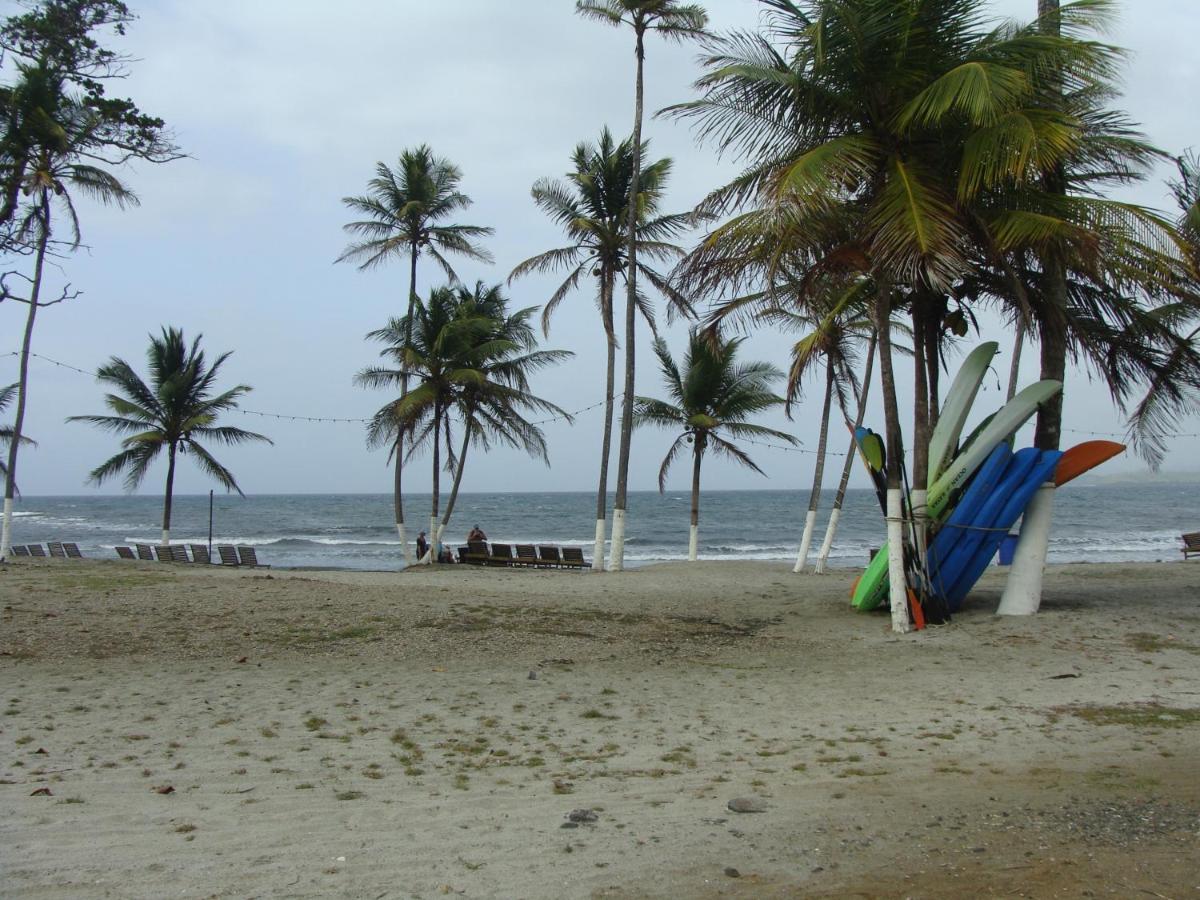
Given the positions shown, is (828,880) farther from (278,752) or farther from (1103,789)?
(278,752)

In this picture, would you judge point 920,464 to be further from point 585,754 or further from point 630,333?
point 630,333

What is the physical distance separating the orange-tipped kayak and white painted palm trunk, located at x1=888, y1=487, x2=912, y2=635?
84.7 inches

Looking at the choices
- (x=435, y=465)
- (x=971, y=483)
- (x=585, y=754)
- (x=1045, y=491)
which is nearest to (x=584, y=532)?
(x=435, y=465)

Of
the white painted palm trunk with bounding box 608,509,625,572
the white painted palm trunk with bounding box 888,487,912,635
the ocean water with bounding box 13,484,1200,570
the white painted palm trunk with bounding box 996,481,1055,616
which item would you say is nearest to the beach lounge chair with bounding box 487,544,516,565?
the white painted palm trunk with bounding box 608,509,625,572

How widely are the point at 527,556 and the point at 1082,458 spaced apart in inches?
611

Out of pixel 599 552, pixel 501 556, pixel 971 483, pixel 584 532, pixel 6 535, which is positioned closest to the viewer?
pixel 971 483

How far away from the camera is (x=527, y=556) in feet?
80.5

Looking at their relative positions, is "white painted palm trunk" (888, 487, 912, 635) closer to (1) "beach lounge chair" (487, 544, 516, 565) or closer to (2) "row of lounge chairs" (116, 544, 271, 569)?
(1) "beach lounge chair" (487, 544, 516, 565)

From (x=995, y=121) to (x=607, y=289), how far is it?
13.4 m

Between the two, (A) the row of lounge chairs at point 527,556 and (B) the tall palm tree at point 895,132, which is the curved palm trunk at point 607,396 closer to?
(A) the row of lounge chairs at point 527,556

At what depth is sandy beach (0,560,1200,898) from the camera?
4.09 metres

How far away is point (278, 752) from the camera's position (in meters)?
5.83

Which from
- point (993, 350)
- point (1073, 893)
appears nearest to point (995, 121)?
point (993, 350)

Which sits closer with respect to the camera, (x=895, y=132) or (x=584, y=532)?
(x=895, y=132)
